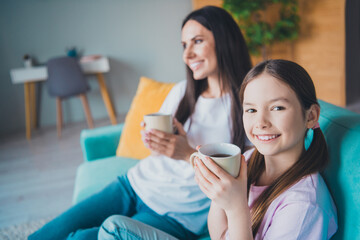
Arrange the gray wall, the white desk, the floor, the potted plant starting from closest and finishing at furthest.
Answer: the floor
the potted plant
the white desk
the gray wall

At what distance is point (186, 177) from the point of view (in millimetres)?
1014

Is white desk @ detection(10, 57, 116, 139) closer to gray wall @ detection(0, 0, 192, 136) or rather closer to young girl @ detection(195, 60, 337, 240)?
gray wall @ detection(0, 0, 192, 136)

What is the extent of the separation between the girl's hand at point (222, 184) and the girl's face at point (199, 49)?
0.54m

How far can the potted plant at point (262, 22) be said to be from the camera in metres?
3.38

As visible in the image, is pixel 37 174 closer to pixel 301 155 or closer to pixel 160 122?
pixel 160 122

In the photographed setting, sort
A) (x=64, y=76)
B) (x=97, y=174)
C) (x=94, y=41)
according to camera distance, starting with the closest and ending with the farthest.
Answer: (x=97, y=174)
(x=64, y=76)
(x=94, y=41)

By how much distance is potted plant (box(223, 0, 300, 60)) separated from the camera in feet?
11.1

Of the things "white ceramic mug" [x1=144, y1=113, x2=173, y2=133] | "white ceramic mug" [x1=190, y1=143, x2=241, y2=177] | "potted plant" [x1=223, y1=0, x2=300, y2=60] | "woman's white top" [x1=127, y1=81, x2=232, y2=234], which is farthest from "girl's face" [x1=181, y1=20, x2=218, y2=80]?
"potted plant" [x1=223, y1=0, x2=300, y2=60]

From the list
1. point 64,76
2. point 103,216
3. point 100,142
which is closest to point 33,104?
point 64,76

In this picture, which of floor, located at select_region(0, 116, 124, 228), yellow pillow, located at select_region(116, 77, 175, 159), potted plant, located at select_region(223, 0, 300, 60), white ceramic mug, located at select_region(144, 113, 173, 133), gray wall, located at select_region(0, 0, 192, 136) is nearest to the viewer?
white ceramic mug, located at select_region(144, 113, 173, 133)

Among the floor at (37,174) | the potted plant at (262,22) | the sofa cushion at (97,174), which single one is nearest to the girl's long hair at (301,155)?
the sofa cushion at (97,174)

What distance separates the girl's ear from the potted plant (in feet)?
9.73

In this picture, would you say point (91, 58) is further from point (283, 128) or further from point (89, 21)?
point (283, 128)

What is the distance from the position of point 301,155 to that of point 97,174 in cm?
103
